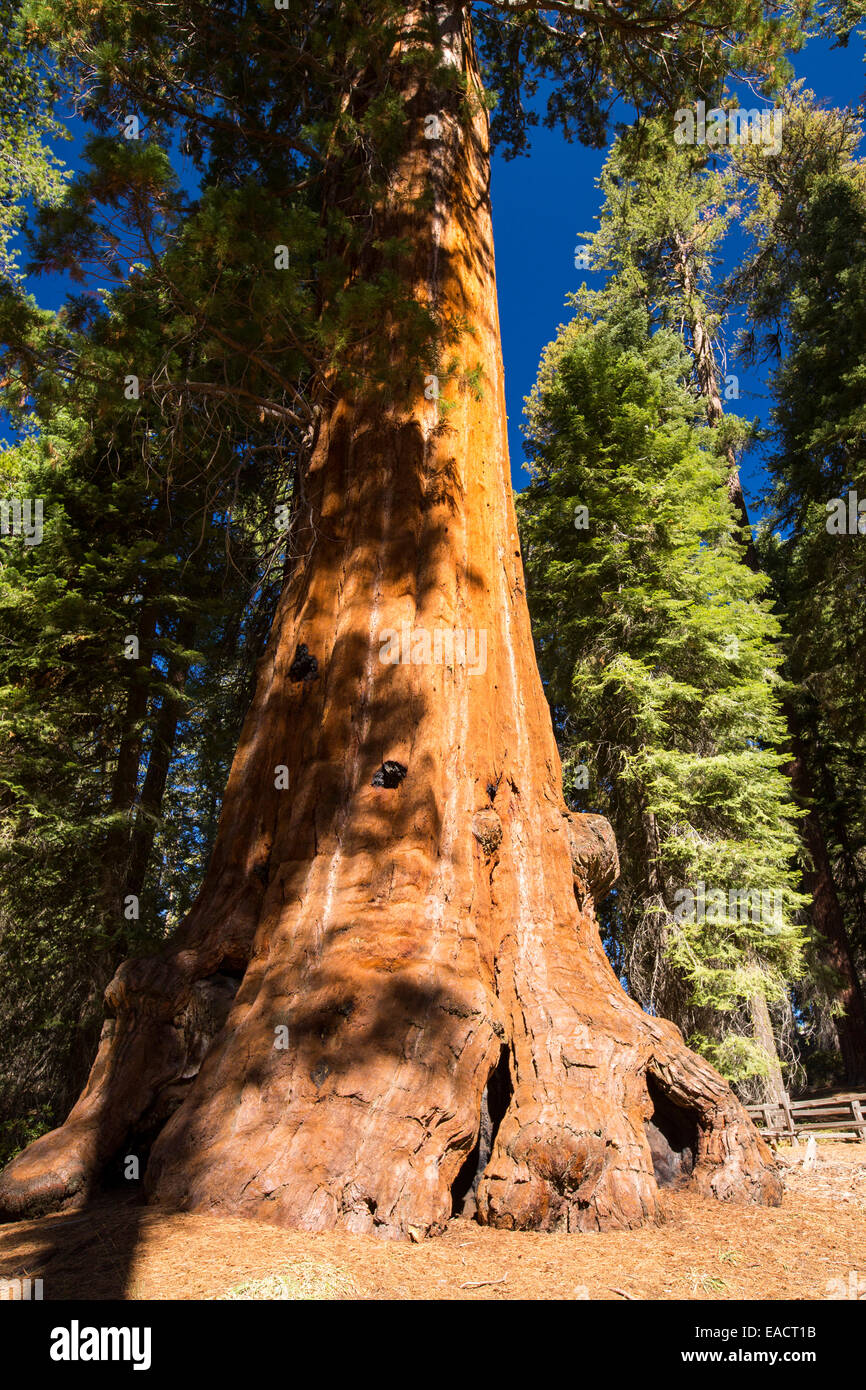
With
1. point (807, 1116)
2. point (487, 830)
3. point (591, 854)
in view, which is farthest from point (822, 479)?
A: point (487, 830)

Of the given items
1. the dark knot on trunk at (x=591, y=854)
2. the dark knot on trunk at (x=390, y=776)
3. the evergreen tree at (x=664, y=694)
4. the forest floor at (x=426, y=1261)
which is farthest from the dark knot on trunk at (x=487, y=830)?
the evergreen tree at (x=664, y=694)

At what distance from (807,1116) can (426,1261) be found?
35.4ft

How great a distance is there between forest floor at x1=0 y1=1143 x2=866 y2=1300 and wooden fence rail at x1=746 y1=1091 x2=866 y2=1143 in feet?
20.7

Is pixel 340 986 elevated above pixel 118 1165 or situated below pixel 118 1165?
above

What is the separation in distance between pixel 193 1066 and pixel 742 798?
7800 mm

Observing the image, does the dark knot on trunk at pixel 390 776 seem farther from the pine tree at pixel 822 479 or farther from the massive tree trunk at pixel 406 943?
the pine tree at pixel 822 479

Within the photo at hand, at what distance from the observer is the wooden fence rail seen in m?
9.14

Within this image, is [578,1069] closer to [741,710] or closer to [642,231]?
[741,710]

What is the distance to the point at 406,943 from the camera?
383cm

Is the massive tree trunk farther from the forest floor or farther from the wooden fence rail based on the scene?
the wooden fence rail

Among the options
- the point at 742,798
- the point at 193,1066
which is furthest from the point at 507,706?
the point at 742,798

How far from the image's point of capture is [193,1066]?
4363mm

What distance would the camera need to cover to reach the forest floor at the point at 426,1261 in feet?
8.07

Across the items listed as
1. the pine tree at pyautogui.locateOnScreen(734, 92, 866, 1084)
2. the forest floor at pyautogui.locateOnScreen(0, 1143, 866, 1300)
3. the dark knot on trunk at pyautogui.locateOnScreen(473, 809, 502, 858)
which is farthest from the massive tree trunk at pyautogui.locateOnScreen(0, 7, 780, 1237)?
the pine tree at pyautogui.locateOnScreen(734, 92, 866, 1084)
